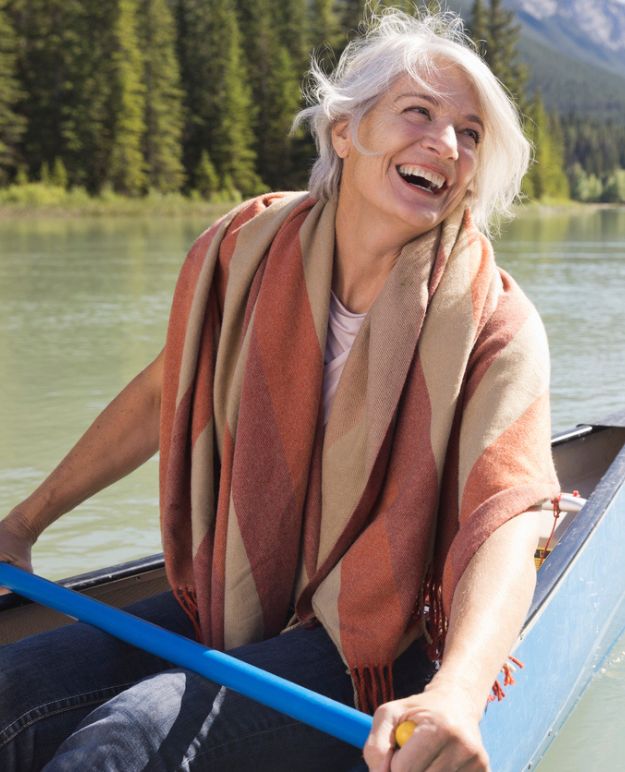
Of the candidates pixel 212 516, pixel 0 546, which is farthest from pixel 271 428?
pixel 0 546

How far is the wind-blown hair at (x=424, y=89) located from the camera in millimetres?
1888

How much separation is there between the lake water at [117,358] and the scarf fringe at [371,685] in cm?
109

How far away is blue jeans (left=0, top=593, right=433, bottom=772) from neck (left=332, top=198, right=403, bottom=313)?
1.88 ft

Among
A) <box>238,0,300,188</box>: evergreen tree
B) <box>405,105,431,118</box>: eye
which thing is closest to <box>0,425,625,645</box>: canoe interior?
<box>405,105,431,118</box>: eye

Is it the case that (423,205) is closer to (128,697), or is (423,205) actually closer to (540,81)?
(128,697)

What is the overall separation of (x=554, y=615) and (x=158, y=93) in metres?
40.8

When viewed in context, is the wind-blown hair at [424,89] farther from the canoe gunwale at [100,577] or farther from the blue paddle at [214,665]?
the canoe gunwale at [100,577]

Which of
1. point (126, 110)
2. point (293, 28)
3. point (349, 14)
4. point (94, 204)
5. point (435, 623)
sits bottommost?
point (94, 204)

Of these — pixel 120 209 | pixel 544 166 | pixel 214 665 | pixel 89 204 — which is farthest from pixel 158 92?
pixel 214 665

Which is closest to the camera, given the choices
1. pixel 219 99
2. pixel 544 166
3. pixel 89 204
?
pixel 89 204

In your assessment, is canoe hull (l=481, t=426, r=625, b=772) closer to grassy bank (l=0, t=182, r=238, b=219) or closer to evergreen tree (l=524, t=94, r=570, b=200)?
grassy bank (l=0, t=182, r=238, b=219)

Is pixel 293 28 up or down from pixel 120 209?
up

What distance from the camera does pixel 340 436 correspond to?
186 cm

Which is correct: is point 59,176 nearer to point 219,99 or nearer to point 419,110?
point 219,99
